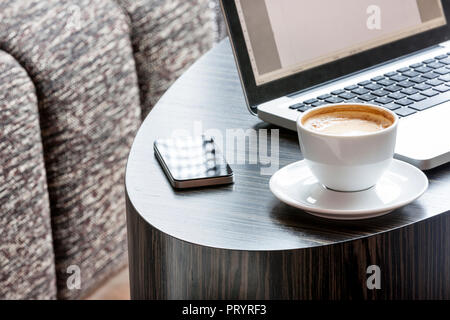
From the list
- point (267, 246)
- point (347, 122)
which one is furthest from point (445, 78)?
point (267, 246)

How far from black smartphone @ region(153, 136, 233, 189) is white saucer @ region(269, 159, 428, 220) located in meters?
0.06

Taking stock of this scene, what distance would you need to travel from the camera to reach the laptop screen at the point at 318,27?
84 cm

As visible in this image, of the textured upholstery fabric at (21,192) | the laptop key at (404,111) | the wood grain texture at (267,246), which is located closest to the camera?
the wood grain texture at (267,246)

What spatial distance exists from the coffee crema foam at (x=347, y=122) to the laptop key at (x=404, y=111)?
14cm

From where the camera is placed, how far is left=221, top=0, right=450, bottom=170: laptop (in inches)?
32.4

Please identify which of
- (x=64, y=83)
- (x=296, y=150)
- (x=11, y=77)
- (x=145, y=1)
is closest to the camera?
(x=296, y=150)

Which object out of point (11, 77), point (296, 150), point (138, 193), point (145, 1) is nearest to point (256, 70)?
point (296, 150)

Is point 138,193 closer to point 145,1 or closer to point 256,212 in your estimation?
point 256,212

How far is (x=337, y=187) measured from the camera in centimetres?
65

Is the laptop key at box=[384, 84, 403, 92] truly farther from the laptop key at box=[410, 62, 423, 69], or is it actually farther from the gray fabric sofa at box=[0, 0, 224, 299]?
the gray fabric sofa at box=[0, 0, 224, 299]

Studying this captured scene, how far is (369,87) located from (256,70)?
147 mm

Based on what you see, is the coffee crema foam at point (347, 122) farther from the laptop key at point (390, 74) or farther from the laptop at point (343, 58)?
the laptop key at point (390, 74)

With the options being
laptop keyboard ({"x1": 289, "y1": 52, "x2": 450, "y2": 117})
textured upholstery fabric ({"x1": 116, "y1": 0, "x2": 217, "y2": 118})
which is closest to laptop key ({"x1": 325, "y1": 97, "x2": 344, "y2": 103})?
laptop keyboard ({"x1": 289, "y1": 52, "x2": 450, "y2": 117})

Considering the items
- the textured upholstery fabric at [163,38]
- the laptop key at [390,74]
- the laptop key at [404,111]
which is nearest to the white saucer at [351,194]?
the laptop key at [404,111]
